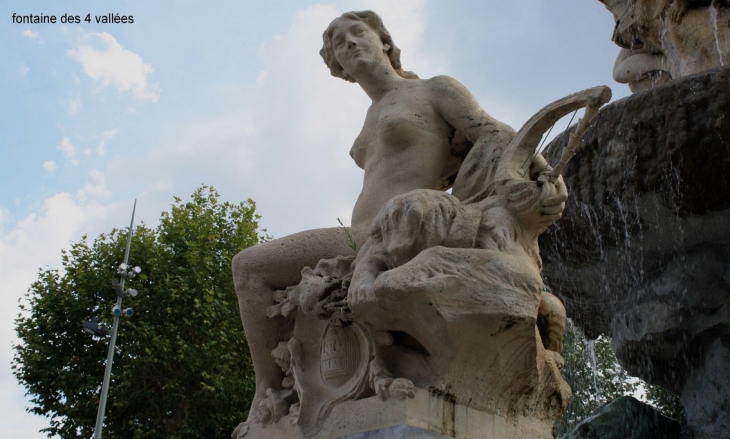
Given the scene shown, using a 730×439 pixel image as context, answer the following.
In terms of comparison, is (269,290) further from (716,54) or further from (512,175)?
(716,54)

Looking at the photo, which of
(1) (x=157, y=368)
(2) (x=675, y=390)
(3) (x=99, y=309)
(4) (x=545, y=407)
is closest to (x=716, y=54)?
(2) (x=675, y=390)

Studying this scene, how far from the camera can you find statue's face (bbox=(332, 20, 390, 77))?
195 inches

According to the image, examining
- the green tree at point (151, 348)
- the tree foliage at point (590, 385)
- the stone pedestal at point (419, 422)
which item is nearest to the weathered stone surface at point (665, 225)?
the tree foliage at point (590, 385)

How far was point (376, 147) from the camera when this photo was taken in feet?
15.5

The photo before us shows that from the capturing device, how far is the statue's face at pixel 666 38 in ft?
24.6

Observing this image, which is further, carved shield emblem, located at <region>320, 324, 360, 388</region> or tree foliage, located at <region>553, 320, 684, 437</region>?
tree foliage, located at <region>553, 320, 684, 437</region>

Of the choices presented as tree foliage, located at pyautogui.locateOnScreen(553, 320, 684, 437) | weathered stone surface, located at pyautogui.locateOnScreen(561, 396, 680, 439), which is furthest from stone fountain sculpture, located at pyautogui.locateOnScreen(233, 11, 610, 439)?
tree foliage, located at pyautogui.locateOnScreen(553, 320, 684, 437)

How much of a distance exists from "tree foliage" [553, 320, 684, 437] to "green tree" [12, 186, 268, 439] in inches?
302

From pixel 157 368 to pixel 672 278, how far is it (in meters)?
10.9

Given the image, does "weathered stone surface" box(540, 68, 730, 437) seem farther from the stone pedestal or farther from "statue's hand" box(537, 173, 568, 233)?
the stone pedestal

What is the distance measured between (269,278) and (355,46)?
1.56m

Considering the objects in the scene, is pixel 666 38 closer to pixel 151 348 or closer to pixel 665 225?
pixel 665 225

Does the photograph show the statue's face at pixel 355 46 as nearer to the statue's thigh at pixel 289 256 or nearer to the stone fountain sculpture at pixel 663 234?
the statue's thigh at pixel 289 256

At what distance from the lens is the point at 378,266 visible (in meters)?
3.73
